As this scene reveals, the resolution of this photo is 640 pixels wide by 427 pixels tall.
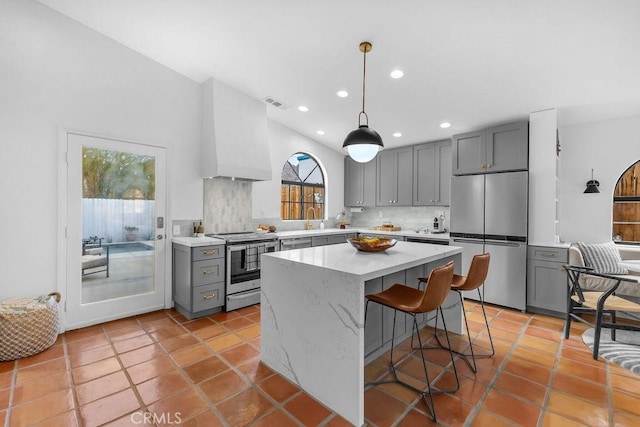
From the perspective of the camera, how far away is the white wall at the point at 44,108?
2691 mm

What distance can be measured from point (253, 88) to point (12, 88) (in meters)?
2.34

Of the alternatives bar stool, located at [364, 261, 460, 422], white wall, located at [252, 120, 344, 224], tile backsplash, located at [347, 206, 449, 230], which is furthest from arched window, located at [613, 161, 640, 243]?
white wall, located at [252, 120, 344, 224]

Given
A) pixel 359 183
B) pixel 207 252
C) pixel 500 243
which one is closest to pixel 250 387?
pixel 207 252

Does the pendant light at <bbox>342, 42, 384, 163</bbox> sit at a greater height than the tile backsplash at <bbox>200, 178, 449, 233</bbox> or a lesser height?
greater

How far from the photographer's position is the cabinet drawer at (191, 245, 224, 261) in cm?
336

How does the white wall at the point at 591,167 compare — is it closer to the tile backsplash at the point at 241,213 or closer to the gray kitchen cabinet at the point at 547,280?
the gray kitchen cabinet at the point at 547,280

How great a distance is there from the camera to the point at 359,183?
587cm

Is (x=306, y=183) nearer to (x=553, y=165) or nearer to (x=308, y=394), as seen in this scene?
(x=553, y=165)

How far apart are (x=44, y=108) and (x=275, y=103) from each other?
8.23 feet

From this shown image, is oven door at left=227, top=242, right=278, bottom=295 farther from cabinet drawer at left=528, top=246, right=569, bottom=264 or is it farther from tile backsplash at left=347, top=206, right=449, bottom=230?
cabinet drawer at left=528, top=246, right=569, bottom=264

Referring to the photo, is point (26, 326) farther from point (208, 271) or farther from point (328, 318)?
point (328, 318)

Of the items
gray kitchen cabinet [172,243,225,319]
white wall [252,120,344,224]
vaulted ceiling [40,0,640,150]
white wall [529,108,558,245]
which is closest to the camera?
vaulted ceiling [40,0,640,150]

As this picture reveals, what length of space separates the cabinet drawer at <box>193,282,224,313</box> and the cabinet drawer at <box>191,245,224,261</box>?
1.10 feet

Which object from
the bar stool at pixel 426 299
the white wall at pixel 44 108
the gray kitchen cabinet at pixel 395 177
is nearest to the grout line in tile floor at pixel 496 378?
the bar stool at pixel 426 299
